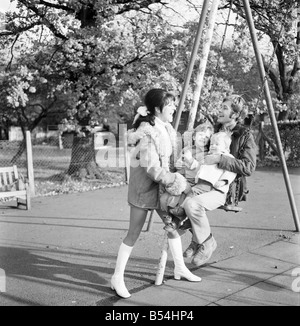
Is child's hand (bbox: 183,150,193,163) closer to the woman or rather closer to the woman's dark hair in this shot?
the woman

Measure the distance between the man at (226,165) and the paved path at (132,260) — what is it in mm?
370

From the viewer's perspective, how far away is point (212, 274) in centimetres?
448

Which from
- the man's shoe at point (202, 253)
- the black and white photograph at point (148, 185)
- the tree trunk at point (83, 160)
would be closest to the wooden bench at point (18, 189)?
the black and white photograph at point (148, 185)

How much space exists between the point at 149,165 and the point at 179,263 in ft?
→ 3.73

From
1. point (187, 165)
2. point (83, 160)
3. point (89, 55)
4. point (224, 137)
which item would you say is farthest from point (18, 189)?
point (224, 137)

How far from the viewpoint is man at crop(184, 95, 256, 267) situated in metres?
4.00

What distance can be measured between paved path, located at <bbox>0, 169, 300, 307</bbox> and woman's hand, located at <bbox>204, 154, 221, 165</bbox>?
3.78 ft

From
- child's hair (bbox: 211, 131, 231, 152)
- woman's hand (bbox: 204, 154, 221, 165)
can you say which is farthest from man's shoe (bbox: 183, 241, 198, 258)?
child's hair (bbox: 211, 131, 231, 152)

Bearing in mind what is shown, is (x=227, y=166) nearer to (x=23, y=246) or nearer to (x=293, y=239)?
(x=293, y=239)

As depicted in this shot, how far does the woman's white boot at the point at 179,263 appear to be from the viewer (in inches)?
165

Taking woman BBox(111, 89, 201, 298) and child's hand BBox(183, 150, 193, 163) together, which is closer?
woman BBox(111, 89, 201, 298)

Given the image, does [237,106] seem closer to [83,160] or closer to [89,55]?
[89,55]

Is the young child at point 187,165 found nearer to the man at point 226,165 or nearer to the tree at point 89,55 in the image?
the man at point 226,165
